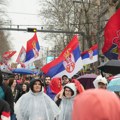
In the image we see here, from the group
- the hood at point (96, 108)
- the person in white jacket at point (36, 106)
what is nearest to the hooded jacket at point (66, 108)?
the person in white jacket at point (36, 106)

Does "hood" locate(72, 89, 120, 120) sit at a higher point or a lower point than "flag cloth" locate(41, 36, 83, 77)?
higher

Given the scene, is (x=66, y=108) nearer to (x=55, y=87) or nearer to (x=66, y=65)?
(x=55, y=87)

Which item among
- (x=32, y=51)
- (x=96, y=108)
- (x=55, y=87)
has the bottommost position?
(x=55, y=87)

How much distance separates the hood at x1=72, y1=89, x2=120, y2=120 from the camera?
7.36 feet

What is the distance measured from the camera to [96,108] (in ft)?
Answer: 7.35

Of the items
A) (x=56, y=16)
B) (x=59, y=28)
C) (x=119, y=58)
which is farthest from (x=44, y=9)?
(x=119, y=58)

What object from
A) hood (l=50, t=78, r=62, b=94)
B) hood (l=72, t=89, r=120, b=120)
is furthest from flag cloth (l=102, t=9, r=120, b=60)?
hood (l=72, t=89, r=120, b=120)

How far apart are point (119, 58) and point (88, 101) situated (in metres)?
8.24

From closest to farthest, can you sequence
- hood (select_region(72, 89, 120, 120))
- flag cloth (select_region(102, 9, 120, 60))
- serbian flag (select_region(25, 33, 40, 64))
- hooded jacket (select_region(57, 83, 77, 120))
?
hood (select_region(72, 89, 120, 120)), hooded jacket (select_region(57, 83, 77, 120)), flag cloth (select_region(102, 9, 120, 60)), serbian flag (select_region(25, 33, 40, 64))

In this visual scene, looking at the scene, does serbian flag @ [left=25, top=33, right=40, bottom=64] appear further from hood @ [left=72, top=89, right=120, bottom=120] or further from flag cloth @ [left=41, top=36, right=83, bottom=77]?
hood @ [left=72, top=89, right=120, bottom=120]

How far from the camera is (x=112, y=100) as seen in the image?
7.55 ft

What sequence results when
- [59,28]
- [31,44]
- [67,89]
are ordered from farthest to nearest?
[59,28]
[31,44]
[67,89]

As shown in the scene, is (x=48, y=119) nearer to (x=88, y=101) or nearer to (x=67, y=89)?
(x=67, y=89)

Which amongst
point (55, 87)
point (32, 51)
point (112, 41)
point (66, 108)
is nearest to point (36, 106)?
point (66, 108)
